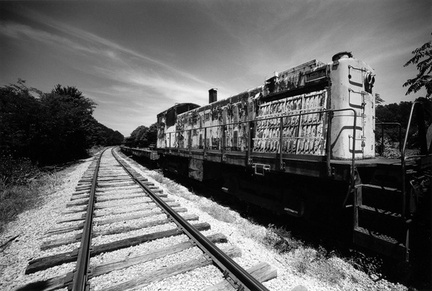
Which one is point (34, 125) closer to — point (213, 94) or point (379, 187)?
point (213, 94)

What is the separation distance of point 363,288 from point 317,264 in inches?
24.7

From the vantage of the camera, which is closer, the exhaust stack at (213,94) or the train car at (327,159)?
the train car at (327,159)

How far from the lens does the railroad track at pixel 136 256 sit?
251cm

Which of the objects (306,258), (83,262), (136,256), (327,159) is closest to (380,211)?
(327,159)

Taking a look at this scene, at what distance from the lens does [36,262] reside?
288 centimetres

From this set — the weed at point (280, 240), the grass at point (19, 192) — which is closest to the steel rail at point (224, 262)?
the weed at point (280, 240)

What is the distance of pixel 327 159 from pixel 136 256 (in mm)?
3461

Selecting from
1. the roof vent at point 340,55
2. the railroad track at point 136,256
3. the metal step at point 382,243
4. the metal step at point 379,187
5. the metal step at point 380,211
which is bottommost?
the railroad track at point 136,256

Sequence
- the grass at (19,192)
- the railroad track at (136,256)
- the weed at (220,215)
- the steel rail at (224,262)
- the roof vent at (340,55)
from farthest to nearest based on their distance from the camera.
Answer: the grass at (19,192)
the weed at (220,215)
the roof vent at (340,55)
the railroad track at (136,256)
the steel rail at (224,262)

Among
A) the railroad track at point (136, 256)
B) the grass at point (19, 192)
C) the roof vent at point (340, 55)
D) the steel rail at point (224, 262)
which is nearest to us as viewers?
the steel rail at point (224, 262)

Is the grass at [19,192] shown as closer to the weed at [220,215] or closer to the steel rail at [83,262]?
the steel rail at [83,262]

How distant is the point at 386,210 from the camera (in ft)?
9.05

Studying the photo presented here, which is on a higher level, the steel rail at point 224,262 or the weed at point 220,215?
the steel rail at point 224,262

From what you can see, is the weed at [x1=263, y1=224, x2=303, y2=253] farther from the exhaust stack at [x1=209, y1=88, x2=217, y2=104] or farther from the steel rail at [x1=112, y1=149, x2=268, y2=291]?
the exhaust stack at [x1=209, y1=88, x2=217, y2=104]
